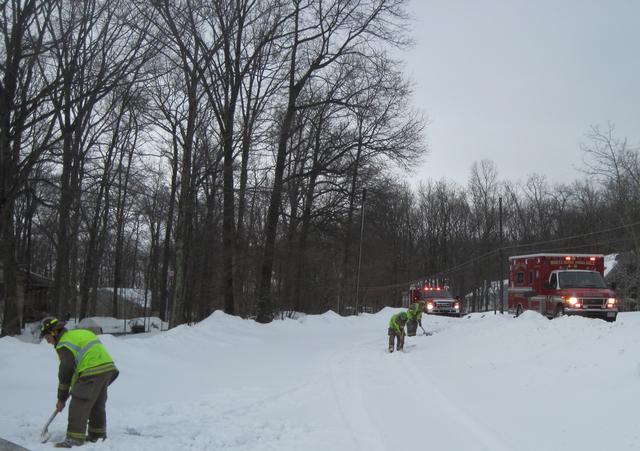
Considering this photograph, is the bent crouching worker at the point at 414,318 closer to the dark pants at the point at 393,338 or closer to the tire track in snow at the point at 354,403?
the dark pants at the point at 393,338

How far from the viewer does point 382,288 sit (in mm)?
64250

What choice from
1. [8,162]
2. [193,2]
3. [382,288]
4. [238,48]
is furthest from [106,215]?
[382,288]

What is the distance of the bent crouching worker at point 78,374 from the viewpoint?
6.72 meters

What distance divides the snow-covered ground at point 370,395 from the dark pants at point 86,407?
223 mm

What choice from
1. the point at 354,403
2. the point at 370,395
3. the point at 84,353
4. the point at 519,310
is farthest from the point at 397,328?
the point at 84,353

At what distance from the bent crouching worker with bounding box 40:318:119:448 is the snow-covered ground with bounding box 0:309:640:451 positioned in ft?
0.90

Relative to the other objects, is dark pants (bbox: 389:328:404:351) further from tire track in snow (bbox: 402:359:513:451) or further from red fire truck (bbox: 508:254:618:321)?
red fire truck (bbox: 508:254:618:321)

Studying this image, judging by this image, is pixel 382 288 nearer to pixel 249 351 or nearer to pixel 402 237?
pixel 402 237

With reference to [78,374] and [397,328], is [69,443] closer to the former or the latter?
[78,374]

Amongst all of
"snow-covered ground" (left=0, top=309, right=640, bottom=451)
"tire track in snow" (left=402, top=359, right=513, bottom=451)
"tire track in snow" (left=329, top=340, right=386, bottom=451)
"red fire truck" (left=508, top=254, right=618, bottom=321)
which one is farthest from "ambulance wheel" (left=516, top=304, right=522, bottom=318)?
"tire track in snow" (left=402, top=359, right=513, bottom=451)

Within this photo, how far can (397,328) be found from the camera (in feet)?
55.9

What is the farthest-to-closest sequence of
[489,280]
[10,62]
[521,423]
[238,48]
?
[489,280] < [238,48] < [10,62] < [521,423]

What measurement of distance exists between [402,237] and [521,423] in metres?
70.2

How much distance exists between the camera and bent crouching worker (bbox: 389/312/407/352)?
17009 mm
